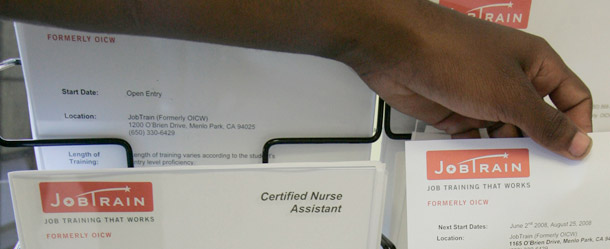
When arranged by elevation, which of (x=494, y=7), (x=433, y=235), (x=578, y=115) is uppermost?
(x=494, y=7)

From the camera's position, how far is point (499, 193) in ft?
1.33

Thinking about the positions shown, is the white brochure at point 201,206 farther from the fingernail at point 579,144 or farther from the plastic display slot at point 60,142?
the fingernail at point 579,144

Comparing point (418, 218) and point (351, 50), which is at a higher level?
point (351, 50)

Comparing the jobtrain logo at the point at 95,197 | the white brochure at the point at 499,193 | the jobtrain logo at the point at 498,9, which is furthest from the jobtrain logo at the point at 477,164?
the jobtrain logo at the point at 95,197

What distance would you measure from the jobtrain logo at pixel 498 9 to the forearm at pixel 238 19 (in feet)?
0.25

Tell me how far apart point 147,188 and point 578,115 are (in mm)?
418

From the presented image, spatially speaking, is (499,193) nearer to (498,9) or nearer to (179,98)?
(498,9)

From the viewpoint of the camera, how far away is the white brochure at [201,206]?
36 centimetres

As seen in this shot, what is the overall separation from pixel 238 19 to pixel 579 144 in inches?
12.7

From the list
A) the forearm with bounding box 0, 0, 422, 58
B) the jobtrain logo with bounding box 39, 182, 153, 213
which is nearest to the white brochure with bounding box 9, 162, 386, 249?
the jobtrain logo with bounding box 39, 182, 153, 213

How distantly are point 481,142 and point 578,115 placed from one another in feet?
0.35

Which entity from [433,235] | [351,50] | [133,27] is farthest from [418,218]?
[133,27]

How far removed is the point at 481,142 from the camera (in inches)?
16.0

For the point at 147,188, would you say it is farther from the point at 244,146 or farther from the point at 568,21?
the point at 568,21
